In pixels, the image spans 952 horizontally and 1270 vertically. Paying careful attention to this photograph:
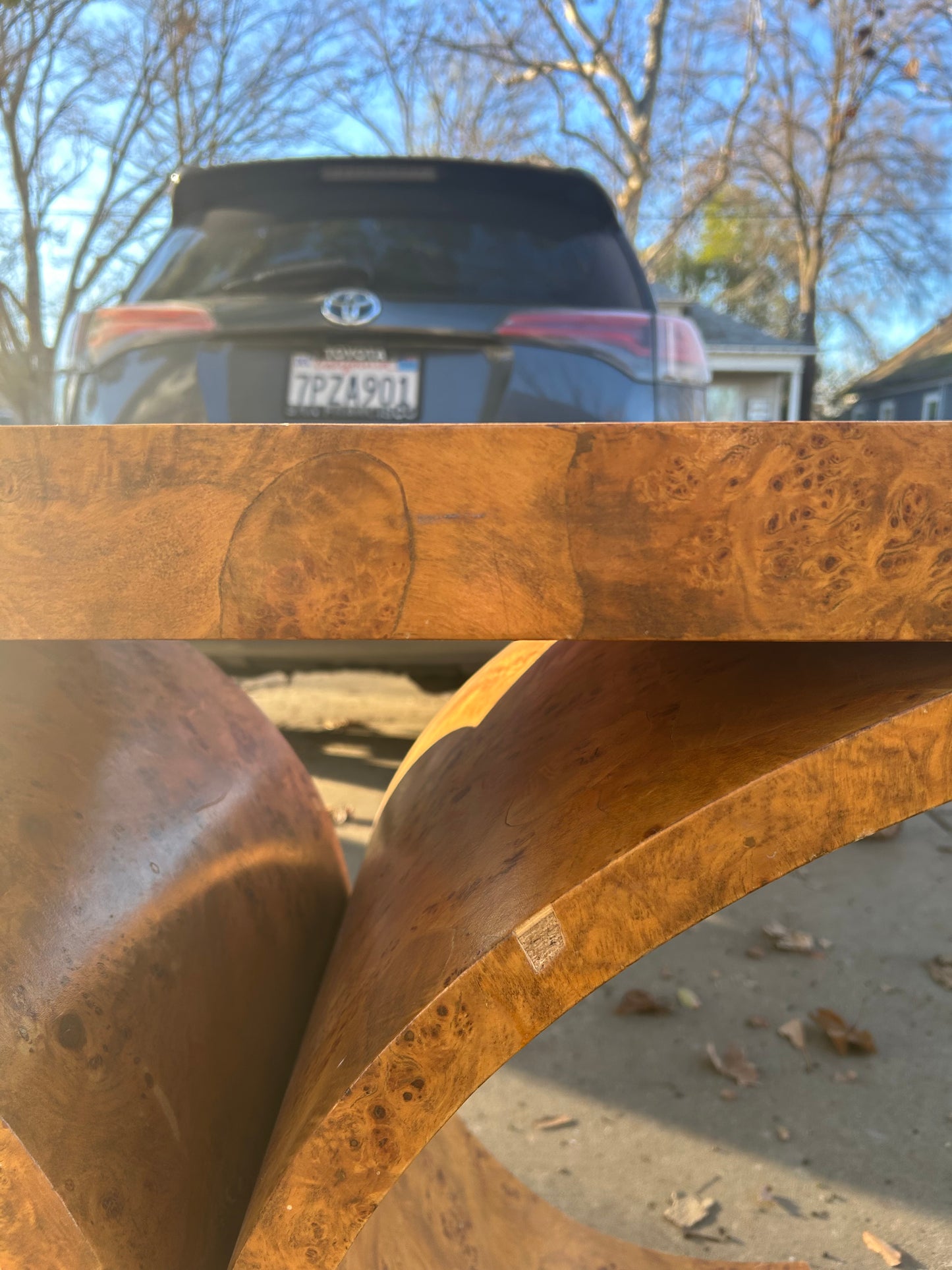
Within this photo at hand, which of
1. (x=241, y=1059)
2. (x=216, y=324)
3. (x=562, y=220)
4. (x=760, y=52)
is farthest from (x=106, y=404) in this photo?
(x=760, y=52)

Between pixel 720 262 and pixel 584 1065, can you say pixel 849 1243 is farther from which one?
pixel 720 262

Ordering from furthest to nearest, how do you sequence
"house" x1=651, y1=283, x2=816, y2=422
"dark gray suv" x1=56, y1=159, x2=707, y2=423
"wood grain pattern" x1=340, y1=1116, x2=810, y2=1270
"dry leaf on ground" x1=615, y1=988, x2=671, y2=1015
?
"house" x1=651, y1=283, x2=816, y2=422, "dark gray suv" x1=56, y1=159, x2=707, y2=423, "dry leaf on ground" x1=615, y1=988, x2=671, y2=1015, "wood grain pattern" x1=340, y1=1116, x2=810, y2=1270

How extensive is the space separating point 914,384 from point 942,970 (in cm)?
3144

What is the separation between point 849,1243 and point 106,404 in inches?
115

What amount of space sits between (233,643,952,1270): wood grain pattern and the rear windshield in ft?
8.31

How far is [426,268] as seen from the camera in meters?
3.35

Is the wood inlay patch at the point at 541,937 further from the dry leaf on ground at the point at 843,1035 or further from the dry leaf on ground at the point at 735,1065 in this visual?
the dry leaf on ground at the point at 843,1035

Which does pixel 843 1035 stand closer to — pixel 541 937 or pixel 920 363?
pixel 541 937

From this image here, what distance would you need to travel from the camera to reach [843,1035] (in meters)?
2.37

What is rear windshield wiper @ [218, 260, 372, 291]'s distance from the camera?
329cm

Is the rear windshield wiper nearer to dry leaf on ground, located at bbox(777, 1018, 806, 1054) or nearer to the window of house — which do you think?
dry leaf on ground, located at bbox(777, 1018, 806, 1054)

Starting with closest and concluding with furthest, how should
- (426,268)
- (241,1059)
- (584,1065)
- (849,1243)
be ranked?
(241,1059) → (849,1243) → (584,1065) → (426,268)

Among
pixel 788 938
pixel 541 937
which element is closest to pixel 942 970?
pixel 788 938

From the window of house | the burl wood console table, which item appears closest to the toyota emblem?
the burl wood console table
